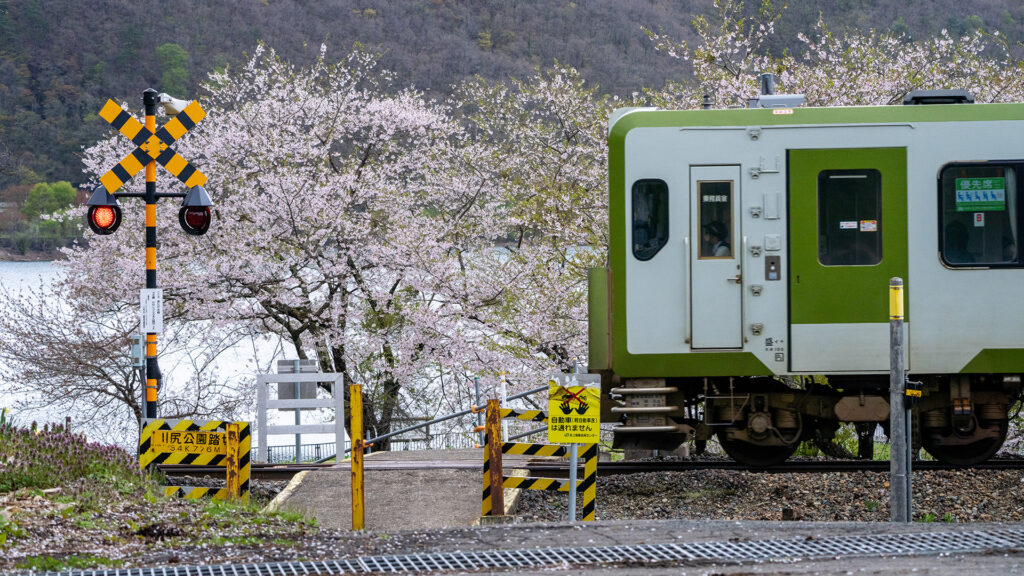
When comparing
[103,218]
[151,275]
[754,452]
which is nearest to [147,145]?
[103,218]

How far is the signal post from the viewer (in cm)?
1052

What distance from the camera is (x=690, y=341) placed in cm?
885

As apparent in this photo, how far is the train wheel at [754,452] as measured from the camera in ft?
31.1

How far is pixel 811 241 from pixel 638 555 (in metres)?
4.33

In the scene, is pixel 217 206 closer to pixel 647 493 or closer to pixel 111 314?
pixel 111 314

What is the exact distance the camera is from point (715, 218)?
8.84 meters

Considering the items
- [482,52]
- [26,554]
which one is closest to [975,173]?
[26,554]

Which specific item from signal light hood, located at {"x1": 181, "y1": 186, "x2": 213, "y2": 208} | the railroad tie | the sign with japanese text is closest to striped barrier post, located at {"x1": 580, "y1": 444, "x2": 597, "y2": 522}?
the railroad tie

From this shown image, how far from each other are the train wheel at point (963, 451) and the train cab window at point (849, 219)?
6.39 feet

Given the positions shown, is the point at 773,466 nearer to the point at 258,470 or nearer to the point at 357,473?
the point at 357,473

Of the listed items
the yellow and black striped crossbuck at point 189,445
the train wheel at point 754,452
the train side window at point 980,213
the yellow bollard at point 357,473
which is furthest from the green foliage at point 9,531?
the train side window at point 980,213

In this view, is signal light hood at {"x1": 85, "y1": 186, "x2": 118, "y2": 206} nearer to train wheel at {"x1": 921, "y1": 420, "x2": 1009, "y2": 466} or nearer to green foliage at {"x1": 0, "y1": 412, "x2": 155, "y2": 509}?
green foliage at {"x1": 0, "y1": 412, "x2": 155, "y2": 509}

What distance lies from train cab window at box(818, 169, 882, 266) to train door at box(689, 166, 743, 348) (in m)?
0.76

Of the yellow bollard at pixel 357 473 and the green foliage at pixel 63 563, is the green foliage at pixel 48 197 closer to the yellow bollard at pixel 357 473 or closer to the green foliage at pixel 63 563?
the yellow bollard at pixel 357 473
